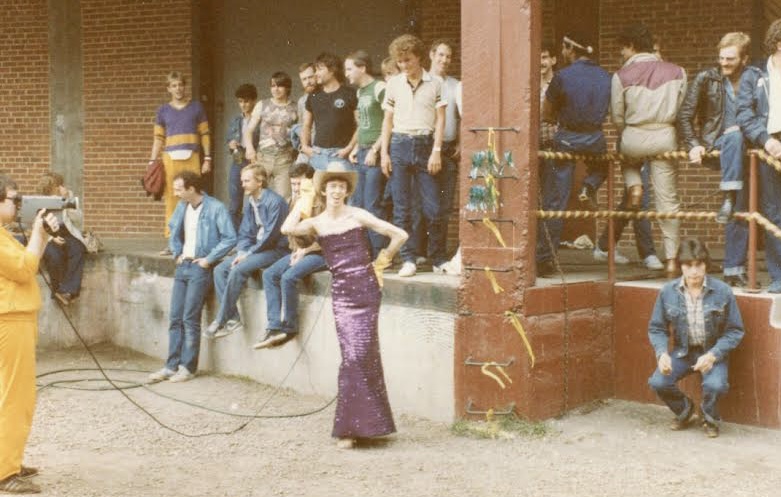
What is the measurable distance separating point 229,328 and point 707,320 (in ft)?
14.1

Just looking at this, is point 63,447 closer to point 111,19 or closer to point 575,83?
point 575,83

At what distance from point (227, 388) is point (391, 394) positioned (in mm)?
1907

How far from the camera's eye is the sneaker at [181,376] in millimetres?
10383

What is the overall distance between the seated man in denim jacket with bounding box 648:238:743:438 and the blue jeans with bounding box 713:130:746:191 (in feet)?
1.79

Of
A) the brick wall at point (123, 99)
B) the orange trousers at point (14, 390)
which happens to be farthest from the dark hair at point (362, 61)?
the brick wall at point (123, 99)

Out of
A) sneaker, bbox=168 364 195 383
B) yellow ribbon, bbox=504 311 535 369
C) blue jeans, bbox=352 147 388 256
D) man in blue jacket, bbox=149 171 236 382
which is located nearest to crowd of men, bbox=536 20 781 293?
yellow ribbon, bbox=504 311 535 369

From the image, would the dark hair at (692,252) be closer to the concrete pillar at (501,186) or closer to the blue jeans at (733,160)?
the blue jeans at (733,160)

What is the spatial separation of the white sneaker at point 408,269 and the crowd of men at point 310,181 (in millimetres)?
11

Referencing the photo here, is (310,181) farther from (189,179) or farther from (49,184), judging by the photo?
(49,184)

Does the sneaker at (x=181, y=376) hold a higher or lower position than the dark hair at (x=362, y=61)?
lower

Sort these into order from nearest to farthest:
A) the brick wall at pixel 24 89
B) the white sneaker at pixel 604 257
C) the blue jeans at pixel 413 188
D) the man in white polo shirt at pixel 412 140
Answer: the man in white polo shirt at pixel 412 140
the blue jeans at pixel 413 188
the white sneaker at pixel 604 257
the brick wall at pixel 24 89

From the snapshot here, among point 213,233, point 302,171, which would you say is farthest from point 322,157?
point 213,233

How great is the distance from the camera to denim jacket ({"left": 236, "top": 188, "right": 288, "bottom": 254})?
32.2 ft

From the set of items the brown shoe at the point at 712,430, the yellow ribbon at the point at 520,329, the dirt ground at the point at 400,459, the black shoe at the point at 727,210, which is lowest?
the dirt ground at the point at 400,459
